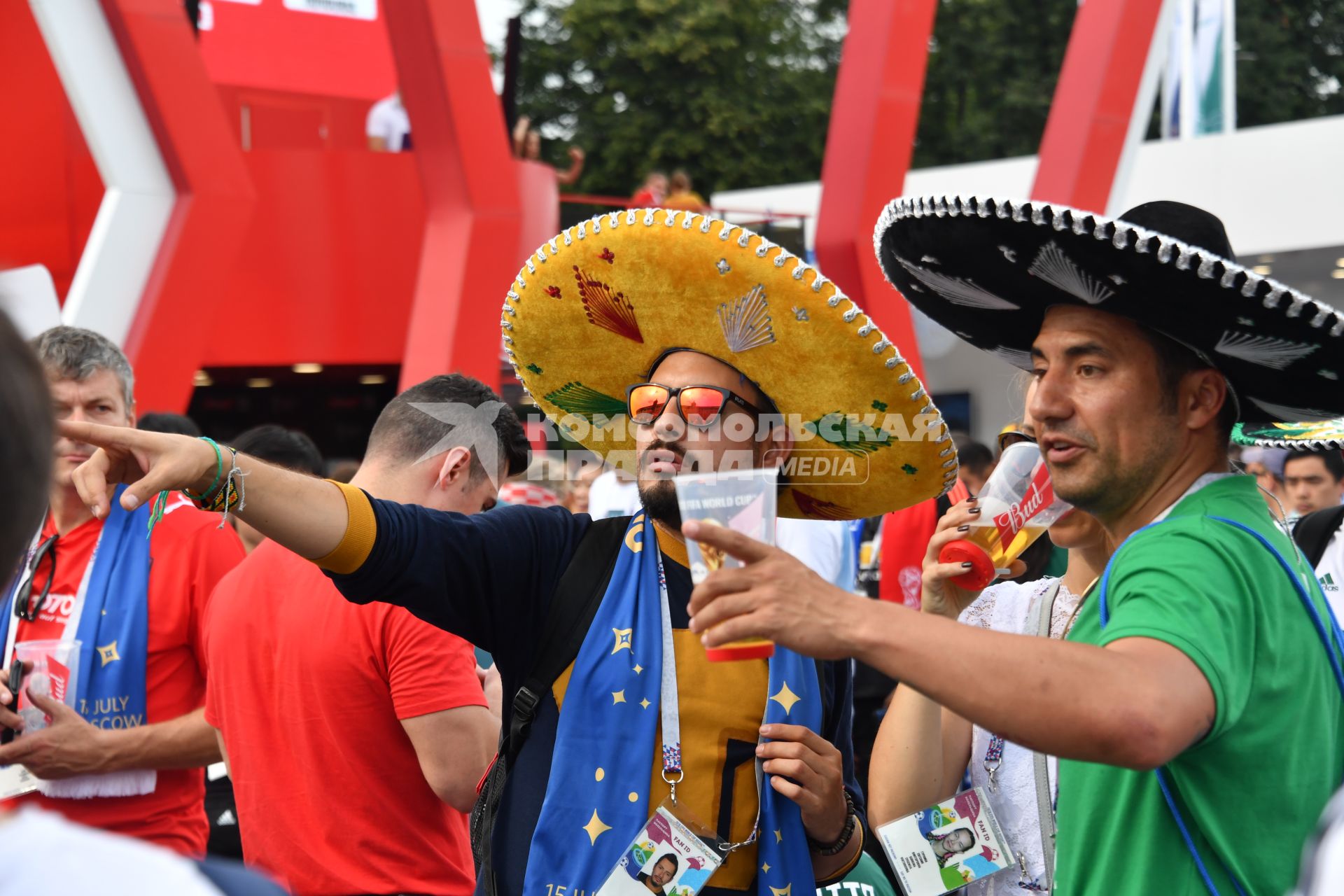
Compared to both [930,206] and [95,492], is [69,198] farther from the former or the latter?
[930,206]

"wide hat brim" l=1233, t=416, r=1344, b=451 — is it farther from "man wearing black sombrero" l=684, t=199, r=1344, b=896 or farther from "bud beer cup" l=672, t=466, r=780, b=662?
"bud beer cup" l=672, t=466, r=780, b=662

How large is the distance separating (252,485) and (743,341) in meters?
1.01

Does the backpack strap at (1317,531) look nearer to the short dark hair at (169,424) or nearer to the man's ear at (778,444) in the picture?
the man's ear at (778,444)

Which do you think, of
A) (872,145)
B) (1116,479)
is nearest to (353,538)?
(1116,479)

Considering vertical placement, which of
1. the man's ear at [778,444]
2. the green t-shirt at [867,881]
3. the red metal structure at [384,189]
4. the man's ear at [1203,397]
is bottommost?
the green t-shirt at [867,881]

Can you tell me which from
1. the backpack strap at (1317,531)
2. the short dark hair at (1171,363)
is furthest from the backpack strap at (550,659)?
the backpack strap at (1317,531)

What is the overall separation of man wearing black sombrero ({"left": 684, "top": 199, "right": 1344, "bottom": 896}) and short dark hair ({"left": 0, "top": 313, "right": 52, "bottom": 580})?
0.79m

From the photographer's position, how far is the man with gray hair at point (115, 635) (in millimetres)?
3217

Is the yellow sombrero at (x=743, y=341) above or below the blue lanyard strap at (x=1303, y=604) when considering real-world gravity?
above

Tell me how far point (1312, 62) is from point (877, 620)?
37557mm

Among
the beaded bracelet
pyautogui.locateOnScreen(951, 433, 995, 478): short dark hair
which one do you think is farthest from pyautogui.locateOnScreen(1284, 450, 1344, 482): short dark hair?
the beaded bracelet

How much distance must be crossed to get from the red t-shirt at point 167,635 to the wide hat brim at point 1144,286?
2081mm

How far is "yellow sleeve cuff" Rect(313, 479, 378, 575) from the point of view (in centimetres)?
217

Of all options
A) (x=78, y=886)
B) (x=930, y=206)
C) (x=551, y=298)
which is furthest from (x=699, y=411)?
(x=78, y=886)
